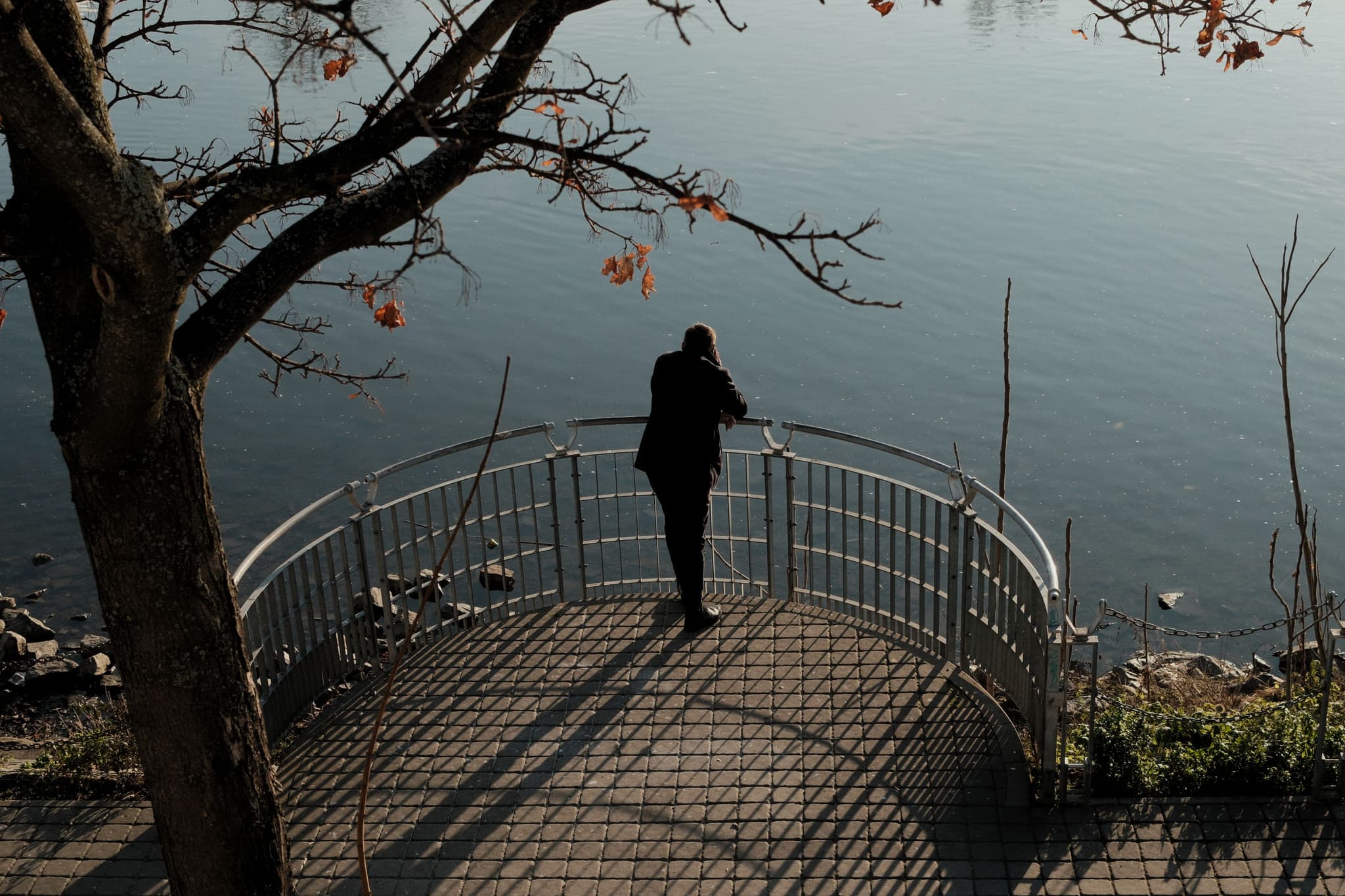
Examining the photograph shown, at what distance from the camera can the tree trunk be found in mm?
4973

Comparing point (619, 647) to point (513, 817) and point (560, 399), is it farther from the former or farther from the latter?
point (560, 399)

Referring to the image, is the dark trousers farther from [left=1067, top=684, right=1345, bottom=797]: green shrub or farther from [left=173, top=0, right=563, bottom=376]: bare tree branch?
[left=173, top=0, right=563, bottom=376]: bare tree branch

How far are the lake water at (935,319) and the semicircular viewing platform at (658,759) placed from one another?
311 inches

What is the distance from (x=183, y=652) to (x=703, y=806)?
8.91 feet

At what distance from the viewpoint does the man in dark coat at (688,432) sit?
25.3 ft

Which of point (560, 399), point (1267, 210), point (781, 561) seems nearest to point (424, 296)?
point (560, 399)

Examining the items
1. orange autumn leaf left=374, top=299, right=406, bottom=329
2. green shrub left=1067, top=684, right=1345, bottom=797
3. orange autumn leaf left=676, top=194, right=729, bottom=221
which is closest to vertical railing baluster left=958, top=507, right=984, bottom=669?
green shrub left=1067, top=684, right=1345, bottom=797

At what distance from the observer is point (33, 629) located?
1287 centimetres

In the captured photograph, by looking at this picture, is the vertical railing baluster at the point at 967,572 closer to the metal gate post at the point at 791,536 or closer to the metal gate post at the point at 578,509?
the metal gate post at the point at 791,536

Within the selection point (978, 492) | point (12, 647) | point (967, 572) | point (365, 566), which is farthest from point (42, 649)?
point (978, 492)

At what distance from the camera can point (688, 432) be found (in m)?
7.77

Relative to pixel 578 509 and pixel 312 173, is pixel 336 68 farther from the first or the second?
pixel 578 509

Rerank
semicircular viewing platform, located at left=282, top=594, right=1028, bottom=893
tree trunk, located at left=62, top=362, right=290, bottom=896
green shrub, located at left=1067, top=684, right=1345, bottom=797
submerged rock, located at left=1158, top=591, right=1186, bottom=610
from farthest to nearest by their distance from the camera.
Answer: submerged rock, located at left=1158, top=591, right=1186, bottom=610 → green shrub, located at left=1067, top=684, right=1345, bottom=797 → semicircular viewing platform, located at left=282, top=594, right=1028, bottom=893 → tree trunk, located at left=62, top=362, right=290, bottom=896

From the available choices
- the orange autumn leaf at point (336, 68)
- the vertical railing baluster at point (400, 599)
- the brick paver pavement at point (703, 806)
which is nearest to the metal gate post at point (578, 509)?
the brick paver pavement at point (703, 806)
